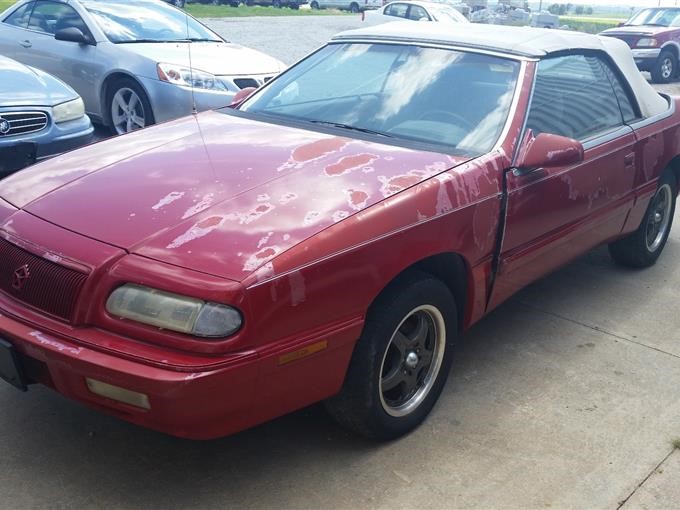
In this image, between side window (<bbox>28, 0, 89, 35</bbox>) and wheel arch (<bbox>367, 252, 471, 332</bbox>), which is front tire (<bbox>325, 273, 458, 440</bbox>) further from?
side window (<bbox>28, 0, 89, 35</bbox>)

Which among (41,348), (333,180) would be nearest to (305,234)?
(333,180)

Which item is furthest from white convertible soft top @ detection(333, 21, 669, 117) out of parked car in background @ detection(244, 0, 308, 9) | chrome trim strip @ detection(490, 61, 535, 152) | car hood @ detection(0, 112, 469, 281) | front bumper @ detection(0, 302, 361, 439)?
parked car in background @ detection(244, 0, 308, 9)

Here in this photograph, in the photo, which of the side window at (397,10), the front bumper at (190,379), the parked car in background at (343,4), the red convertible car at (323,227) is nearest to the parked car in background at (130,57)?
the red convertible car at (323,227)

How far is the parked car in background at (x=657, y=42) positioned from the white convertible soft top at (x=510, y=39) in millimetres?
11501

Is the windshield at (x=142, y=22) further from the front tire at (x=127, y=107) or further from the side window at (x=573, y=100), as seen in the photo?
the side window at (x=573, y=100)

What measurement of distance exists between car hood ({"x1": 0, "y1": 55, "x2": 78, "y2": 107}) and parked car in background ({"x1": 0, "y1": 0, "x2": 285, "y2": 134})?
45.0 inches

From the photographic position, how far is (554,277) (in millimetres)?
5102

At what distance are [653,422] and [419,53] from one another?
209 cm

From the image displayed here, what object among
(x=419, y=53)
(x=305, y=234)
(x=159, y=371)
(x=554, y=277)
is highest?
(x=419, y=53)

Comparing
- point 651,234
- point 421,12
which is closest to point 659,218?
point 651,234

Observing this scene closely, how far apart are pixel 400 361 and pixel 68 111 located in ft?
12.6

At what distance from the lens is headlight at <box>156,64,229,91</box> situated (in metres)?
7.10

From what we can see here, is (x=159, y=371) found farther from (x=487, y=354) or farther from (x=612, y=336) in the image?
(x=612, y=336)

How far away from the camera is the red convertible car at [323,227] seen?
2.48 m
